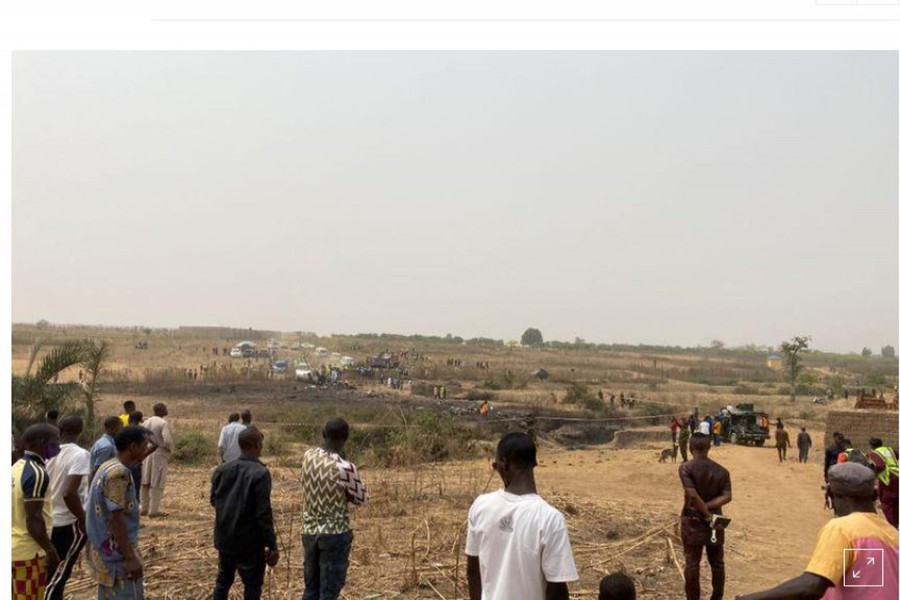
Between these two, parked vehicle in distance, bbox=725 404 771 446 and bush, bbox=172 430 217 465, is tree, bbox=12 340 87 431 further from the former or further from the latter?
parked vehicle in distance, bbox=725 404 771 446

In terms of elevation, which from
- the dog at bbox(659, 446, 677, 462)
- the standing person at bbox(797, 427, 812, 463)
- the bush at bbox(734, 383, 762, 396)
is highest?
the standing person at bbox(797, 427, 812, 463)

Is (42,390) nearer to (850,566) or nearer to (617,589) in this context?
(617,589)

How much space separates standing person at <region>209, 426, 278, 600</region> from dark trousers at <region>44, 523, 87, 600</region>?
128 cm

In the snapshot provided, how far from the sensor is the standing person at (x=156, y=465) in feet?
29.7

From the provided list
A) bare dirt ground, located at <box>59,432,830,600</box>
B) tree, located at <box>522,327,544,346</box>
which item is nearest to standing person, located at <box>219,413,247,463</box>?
bare dirt ground, located at <box>59,432,830,600</box>

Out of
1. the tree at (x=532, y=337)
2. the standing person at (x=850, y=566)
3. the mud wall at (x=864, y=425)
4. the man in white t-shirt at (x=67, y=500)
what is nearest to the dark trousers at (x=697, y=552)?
the standing person at (x=850, y=566)

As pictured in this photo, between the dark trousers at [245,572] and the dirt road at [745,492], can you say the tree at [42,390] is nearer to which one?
the dark trousers at [245,572]

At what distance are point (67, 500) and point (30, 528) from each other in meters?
0.66

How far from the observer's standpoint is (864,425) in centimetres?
1917

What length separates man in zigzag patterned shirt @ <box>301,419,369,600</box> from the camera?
4.97 m

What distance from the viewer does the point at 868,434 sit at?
62.7 feet

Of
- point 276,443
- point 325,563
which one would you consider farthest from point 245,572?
point 276,443
